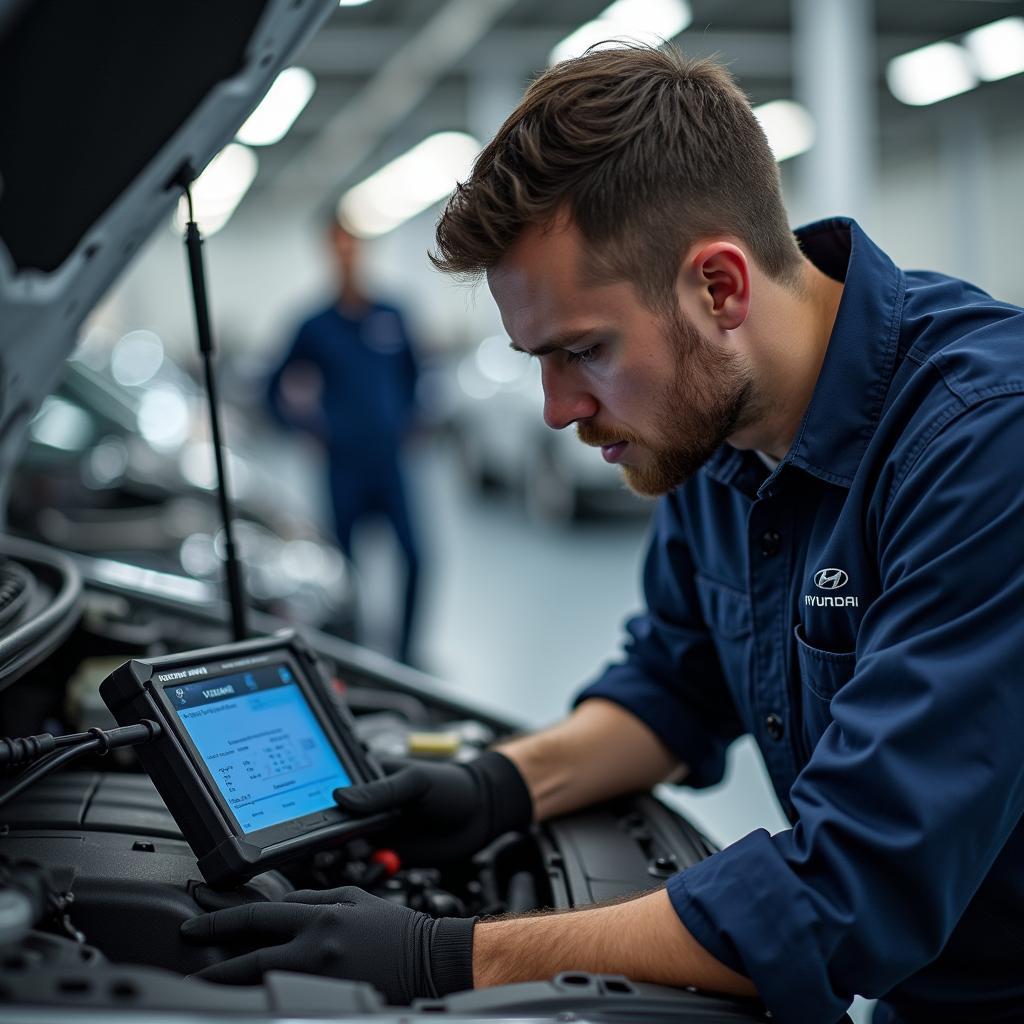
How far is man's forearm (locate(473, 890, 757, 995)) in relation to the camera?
31.6 inches

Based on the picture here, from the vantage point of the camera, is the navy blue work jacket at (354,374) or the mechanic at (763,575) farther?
the navy blue work jacket at (354,374)

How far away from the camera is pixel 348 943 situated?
846 mm

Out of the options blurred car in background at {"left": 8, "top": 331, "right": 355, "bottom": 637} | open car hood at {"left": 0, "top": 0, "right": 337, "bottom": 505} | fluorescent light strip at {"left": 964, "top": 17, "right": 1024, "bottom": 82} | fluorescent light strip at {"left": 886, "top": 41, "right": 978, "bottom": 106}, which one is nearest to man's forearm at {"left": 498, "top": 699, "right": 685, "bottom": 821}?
open car hood at {"left": 0, "top": 0, "right": 337, "bottom": 505}

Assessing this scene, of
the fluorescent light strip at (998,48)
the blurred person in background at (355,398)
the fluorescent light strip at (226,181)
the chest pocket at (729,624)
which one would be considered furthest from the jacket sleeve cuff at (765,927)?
the fluorescent light strip at (226,181)

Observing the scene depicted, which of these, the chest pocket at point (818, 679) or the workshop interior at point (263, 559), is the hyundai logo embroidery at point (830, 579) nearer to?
the chest pocket at point (818, 679)

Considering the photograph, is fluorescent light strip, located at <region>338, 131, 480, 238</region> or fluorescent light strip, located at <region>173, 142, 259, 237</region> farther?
fluorescent light strip, located at <region>338, 131, 480, 238</region>

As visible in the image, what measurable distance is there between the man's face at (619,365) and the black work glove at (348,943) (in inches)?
18.0

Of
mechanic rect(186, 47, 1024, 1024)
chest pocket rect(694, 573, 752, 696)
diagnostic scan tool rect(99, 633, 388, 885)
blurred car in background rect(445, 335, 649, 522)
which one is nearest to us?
mechanic rect(186, 47, 1024, 1024)

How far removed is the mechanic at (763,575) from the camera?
0.77 meters

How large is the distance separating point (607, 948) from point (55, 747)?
1.60ft

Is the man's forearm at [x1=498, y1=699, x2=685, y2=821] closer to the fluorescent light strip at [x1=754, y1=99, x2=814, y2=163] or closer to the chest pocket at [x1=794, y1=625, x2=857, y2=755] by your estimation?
the chest pocket at [x1=794, y1=625, x2=857, y2=755]

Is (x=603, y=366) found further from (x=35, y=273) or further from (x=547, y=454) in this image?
(x=547, y=454)

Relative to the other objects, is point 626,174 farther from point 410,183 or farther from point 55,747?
point 410,183

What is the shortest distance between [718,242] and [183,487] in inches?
111
